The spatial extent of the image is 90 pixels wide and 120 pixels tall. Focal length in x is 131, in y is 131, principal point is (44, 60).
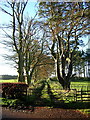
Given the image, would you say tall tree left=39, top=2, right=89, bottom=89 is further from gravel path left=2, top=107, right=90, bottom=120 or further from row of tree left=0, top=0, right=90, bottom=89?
gravel path left=2, top=107, right=90, bottom=120

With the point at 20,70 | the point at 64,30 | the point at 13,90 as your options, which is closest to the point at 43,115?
the point at 13,90

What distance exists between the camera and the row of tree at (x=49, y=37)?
222 cm

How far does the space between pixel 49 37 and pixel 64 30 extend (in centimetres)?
41

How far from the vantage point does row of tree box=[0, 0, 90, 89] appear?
2221 millimetres

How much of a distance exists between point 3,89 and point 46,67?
0.98 meters

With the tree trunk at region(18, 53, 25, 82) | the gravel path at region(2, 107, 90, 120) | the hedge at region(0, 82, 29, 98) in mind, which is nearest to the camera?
the gravel path at region(2, 107, 90, 120)

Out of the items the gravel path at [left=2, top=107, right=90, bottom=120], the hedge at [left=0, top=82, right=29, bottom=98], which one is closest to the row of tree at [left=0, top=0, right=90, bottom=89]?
the hedge at [left=0, top=82, right=29, bottom=98]

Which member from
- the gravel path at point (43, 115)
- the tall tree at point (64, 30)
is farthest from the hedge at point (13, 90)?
the tall tree at point (64, 30)

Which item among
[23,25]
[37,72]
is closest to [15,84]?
[37,72]

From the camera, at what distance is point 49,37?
110 inches

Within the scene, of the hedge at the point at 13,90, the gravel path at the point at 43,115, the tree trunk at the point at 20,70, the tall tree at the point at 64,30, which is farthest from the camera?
the tree trunk at the point at 20,70

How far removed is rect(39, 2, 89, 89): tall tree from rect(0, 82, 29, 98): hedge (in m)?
0.85

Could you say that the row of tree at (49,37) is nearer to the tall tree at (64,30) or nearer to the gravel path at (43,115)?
the tall tree at (64,30)

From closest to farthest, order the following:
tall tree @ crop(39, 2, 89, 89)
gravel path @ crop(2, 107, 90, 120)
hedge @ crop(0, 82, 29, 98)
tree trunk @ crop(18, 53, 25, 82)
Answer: gravel path @ crop(2, 107, 90, 120) < hedge @ crop(0, 82, 29, 98) < tall tree @ crop(39, 2, 89, 89) < tree trunk @ crop(18, 53, 25, 82)
